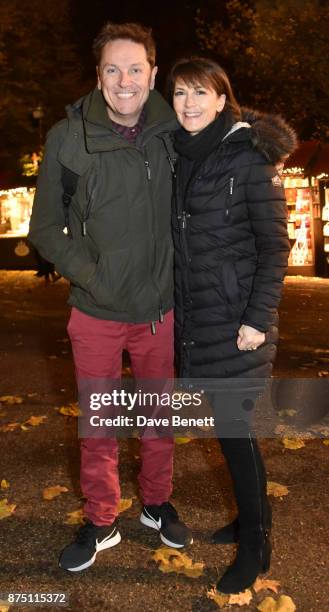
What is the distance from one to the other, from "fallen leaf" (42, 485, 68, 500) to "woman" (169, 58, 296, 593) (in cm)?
138

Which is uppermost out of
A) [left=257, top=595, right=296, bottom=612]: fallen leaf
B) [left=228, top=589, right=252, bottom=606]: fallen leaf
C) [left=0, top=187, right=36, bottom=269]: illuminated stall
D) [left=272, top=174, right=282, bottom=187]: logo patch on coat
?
[left=272, top=174, right=282, bottom=187]: logo patch on coat

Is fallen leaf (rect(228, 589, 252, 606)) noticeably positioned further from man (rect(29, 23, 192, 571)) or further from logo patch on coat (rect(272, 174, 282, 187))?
logo patch on coat (rect(272, 174, 282, 187))

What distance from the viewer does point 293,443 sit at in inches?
196

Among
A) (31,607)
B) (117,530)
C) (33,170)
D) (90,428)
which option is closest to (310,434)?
(117,530)

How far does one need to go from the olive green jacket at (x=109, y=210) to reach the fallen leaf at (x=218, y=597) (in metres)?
1.18

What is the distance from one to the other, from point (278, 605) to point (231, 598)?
0.19m

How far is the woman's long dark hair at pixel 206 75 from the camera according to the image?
3.04 m

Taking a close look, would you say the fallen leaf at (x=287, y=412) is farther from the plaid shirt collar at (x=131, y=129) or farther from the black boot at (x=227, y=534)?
the plaid shirt collar at (x=131, y=129)

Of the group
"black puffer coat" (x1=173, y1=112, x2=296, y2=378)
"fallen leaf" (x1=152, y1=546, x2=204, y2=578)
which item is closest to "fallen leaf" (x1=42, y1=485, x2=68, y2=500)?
"fallen leaf" (x1=152, y1=546, x2=204, y2=578)

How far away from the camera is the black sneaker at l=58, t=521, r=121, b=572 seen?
134 inches

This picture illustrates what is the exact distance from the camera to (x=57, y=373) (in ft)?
23.7

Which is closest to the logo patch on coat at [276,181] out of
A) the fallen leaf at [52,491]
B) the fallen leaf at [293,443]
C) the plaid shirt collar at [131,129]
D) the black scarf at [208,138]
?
the black scarf at [208,138]

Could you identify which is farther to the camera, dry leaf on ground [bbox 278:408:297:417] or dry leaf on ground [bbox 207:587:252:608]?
dry leaf on ground [bbox 278:408:297:417]

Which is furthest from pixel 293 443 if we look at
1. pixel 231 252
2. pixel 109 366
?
pixel 231 252
